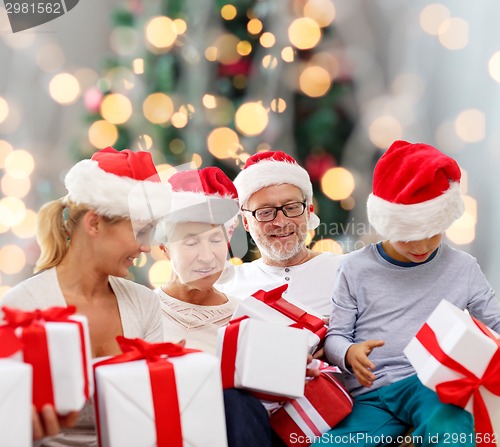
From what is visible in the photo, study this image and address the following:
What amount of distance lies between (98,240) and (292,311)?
1.67ft

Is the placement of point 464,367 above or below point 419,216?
below

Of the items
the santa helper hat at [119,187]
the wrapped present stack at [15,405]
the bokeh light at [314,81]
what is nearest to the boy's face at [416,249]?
the santa helper hat at [119,187]

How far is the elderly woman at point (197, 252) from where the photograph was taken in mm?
1915

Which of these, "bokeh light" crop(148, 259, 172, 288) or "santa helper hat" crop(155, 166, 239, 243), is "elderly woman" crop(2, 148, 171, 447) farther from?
"bokeh light" crop(148, 259, 172, 288)

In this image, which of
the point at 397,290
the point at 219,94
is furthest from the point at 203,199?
the point at 219,94

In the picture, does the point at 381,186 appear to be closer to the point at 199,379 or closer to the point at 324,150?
the point at 199,379

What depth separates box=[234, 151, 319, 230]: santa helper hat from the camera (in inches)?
87.0

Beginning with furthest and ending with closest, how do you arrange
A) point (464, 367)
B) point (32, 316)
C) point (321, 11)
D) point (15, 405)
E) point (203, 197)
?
point (321, 11) < point (203, 197) < point (464, 367) < point (32, 316) < point (15, 405)

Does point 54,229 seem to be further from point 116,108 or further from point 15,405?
point 116,108

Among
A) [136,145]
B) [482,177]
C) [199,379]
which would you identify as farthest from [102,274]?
[482,177]

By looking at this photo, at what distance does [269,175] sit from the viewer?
7.28 ft

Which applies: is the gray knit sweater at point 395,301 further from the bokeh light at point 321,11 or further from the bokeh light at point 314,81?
the bokeh light at point 321,11

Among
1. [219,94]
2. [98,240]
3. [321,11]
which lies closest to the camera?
[98,240]
